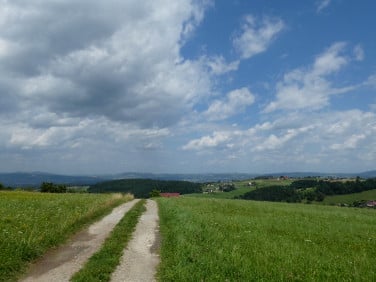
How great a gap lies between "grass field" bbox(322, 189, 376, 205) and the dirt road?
11046 cm

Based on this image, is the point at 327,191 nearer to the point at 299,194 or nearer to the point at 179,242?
the point at 299,194

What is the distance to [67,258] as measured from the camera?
14.4m

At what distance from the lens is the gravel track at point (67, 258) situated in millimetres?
12094

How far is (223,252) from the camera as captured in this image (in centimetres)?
1439

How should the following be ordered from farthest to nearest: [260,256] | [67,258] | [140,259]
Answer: [67,258]
[140,259]
[260,256]

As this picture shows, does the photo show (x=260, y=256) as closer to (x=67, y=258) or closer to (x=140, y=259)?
(x=140, y=259)

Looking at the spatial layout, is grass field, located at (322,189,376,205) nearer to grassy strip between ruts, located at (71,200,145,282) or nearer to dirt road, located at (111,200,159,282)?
dirt road, located at (111,200,159,282)

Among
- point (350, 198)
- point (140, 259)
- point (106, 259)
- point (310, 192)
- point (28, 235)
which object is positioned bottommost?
point (350, 198)

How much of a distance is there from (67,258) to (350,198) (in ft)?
434

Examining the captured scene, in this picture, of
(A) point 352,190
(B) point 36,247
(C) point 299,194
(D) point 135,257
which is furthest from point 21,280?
(A) point 352,190

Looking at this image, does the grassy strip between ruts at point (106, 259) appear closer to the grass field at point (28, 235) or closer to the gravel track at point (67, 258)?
the gravel track at point (67, 258)

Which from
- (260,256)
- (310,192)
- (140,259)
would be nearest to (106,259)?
(140,259)

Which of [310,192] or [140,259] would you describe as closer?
[140,259]

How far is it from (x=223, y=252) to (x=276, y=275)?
2972mm
